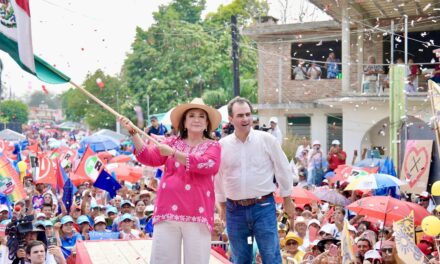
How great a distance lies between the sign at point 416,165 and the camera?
11211mm

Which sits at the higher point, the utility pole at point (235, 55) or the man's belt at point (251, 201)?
the utility pole at point (235, 55)

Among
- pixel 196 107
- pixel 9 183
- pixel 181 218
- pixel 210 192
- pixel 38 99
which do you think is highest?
pixel 38 99

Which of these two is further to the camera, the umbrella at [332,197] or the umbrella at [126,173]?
the umbrella at [126,173]

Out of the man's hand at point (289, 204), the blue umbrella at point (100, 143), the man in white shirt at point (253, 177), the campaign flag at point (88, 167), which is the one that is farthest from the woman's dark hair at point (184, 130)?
the blue umbrella at point (100, 143)

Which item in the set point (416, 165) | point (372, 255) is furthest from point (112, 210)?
point (372, 255)

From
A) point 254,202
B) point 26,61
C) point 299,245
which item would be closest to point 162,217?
point 254,202

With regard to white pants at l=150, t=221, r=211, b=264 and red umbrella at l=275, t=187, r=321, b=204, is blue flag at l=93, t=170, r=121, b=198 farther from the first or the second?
white pants at l=150, t=221, r=211, b=264

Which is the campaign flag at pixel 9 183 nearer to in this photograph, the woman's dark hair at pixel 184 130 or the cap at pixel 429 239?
the cap at pixel 429 239

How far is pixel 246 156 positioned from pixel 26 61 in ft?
6.64

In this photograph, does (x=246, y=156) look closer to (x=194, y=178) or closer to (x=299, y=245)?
(x=194, y=178)

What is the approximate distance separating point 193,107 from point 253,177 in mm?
831

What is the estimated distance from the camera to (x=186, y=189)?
524 cm

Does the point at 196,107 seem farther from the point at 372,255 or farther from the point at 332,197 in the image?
the point at 332,197

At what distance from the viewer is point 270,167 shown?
586 centimetres
